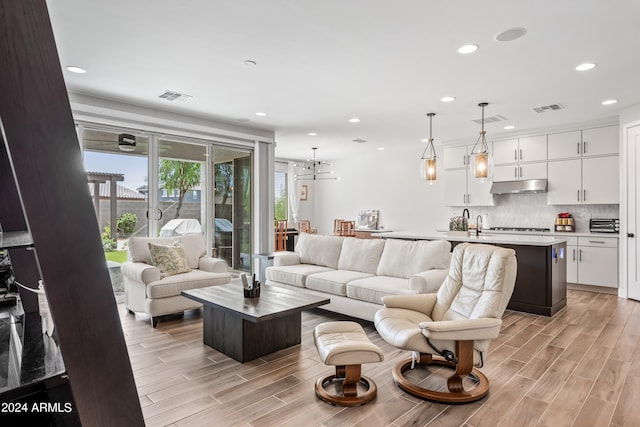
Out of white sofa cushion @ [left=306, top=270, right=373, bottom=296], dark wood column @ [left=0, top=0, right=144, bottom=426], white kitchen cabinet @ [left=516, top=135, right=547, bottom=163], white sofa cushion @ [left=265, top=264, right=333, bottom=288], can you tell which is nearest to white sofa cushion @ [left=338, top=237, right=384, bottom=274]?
white sofa cushion @ [left=306, top=270, right=373, bottom=296]

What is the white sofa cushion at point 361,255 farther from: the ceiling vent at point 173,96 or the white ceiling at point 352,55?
the ceiling vent at point 173,96

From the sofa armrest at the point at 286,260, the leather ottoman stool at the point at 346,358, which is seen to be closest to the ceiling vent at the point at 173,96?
the sofa armrest at the point at 286,260

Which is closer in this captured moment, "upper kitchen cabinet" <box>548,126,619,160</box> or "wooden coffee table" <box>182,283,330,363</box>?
"wooden coffee table" <box>182,283,330,363</box>

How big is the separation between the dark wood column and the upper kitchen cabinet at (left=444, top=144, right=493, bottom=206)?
7.34 m

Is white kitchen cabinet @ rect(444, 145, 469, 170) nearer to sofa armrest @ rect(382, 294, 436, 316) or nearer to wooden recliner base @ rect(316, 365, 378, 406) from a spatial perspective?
sofa armrest @ rect(382, 294, 436, 316)

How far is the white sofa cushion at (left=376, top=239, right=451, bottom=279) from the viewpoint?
4.06 meters

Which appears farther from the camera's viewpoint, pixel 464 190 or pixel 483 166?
pixel 464 190

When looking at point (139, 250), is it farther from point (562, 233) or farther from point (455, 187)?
point (562, 233)

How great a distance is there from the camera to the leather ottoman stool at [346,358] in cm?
240

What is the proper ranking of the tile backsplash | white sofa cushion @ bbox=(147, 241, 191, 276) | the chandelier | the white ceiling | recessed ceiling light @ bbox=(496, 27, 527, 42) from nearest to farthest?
the white ceiling → recessed ceiling light @ bbox=(496, 27, 527, 42) → white sofa cushion @ bbox=(147, 241, 191, 276) → the tile backsplash → the chandelier

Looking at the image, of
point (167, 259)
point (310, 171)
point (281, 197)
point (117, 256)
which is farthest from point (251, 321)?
point (310, 171)

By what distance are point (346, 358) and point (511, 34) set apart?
2.76 m

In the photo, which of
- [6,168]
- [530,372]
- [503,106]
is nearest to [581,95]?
[503,106]

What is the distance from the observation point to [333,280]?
14.1 feet
